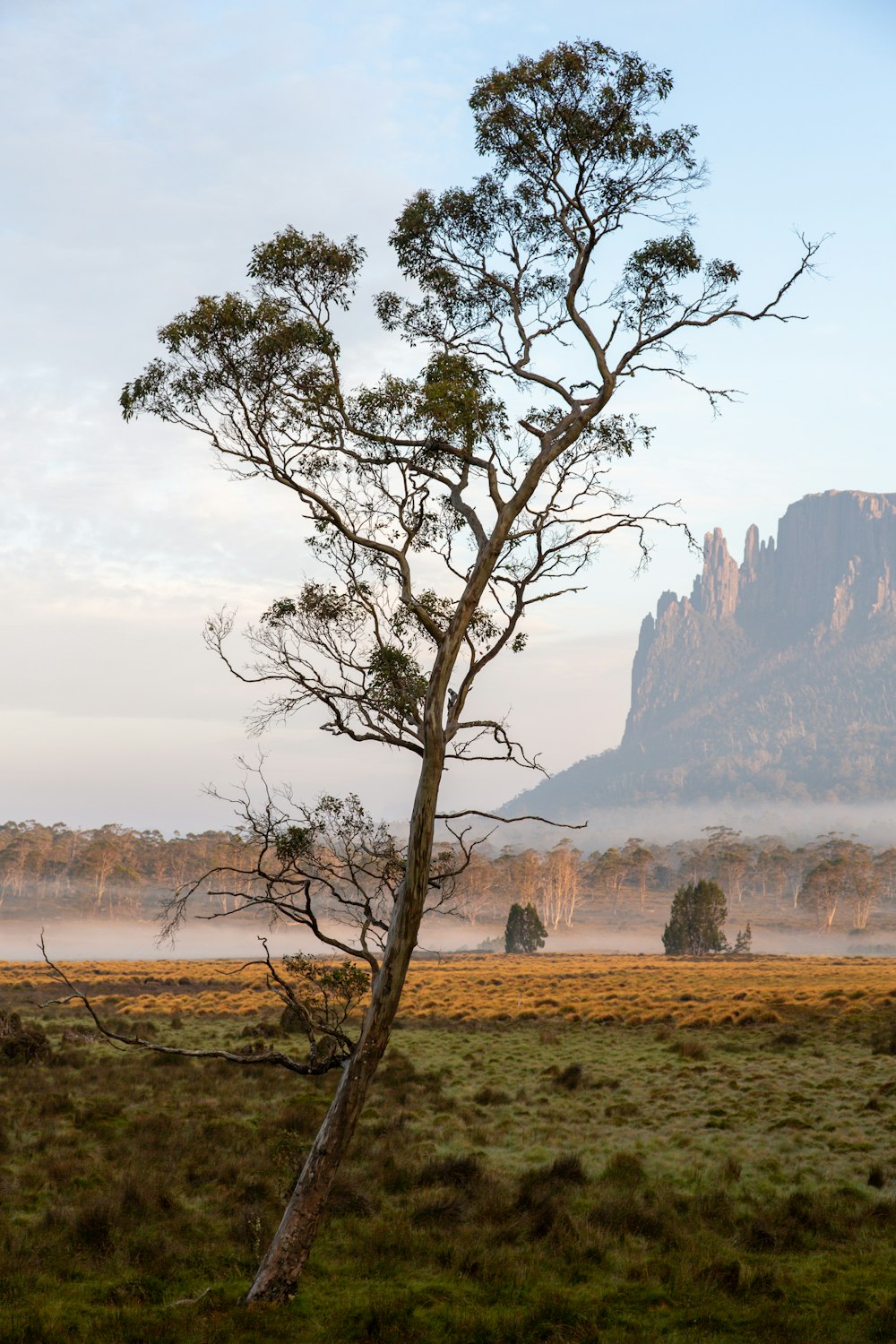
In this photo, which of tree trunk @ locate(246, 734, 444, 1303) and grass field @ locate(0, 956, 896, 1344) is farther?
grass field @ locate(0, 956, 896, 1344)

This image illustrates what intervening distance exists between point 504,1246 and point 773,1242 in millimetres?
2987

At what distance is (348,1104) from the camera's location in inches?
346

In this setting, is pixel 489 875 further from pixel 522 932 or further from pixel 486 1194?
pixel 486 1194

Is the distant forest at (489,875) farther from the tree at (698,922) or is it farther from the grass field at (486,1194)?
the grass field at (486,1194)

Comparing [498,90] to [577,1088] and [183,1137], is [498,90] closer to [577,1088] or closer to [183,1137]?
[183,1137]

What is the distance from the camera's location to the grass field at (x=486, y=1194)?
879 cm

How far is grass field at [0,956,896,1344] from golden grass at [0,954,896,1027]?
6.49 metres

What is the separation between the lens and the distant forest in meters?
120

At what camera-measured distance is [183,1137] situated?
15.8 meters

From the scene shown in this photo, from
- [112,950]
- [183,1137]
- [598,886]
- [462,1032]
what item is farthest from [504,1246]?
[598,886]

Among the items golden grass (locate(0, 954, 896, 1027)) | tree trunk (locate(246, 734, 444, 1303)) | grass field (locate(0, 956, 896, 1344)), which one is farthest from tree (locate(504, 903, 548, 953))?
tree trunk (locate(246, 734, 444, 1303))

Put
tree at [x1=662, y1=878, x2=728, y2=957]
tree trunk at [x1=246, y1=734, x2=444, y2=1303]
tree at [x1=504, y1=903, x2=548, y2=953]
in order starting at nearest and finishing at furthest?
tree trunk at [x1=246, y1=734, x2=444, y2=1303]
tree at [x1=662, y1=878, x2=728, y2=957]
tree at [x1=504, y1=903, x2=548, y2=953]

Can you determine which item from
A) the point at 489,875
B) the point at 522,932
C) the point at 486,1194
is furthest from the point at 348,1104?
the point at 489,875

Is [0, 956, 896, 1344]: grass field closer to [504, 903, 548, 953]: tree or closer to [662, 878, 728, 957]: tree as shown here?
[662, 878, 728, 957]: tree
